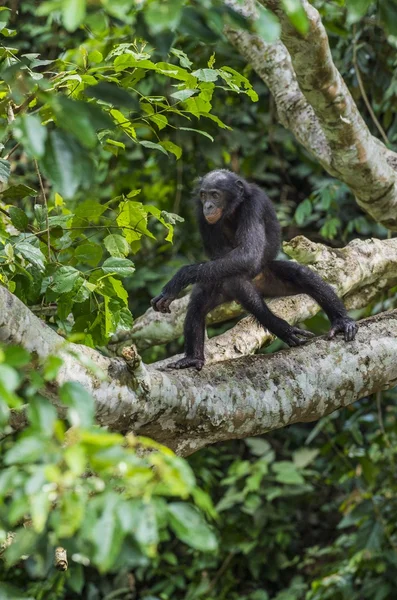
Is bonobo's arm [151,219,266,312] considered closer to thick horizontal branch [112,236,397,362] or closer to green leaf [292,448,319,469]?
thick horizontal branch [112,236,397,362]

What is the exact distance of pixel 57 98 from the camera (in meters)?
1.27

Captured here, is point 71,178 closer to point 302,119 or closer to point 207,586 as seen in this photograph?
point 302,119

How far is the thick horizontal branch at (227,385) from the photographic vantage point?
2.35 metres

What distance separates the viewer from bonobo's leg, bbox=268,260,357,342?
149 inches

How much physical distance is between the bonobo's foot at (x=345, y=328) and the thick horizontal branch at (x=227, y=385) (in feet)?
0.12

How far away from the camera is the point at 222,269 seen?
3.76 m

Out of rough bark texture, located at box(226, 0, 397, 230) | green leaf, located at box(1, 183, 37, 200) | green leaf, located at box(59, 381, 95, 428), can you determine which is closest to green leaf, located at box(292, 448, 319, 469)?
rough bark texture, located at box(226, 0, 397, 230)

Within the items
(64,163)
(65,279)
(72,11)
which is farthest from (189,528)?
(65,279)

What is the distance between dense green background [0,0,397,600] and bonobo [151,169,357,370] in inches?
14.9

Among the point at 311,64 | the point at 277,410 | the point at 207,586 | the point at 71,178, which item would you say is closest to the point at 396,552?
the point at 207,586

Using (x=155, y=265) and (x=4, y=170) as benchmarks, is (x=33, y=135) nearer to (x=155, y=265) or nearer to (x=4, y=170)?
(x=4, y=170)

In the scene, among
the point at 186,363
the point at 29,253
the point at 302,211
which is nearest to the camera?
the point at 29,253

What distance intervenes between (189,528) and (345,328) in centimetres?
236

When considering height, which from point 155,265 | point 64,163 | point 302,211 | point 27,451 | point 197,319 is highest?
point 64,163
